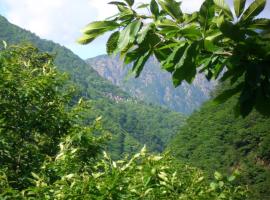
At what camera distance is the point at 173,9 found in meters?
1.58

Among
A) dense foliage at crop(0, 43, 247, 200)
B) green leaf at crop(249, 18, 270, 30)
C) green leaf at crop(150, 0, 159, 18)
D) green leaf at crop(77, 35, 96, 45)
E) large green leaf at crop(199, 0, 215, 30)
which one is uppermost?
green leaf at crop(150, 0, 159, 18)

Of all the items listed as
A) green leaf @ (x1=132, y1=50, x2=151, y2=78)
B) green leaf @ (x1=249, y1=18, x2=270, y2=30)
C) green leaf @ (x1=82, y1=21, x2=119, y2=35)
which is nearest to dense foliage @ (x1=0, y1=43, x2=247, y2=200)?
green leaf @ (x1=132, y1=50, x2=151, y2=78)

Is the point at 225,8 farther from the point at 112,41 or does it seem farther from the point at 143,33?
the point at 112,41

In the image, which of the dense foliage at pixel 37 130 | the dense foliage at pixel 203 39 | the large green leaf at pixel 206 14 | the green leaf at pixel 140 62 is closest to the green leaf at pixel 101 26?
the dense foliage at pixel 203 39

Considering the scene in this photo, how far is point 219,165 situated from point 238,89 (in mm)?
65070

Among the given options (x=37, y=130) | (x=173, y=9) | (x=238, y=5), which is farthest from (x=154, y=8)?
(x=37, y=130)

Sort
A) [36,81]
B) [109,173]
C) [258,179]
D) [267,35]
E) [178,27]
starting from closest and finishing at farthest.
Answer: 1. [267,35]
2. [178,27]
3. [109,173]
4. [36,81]
5. [258,179]

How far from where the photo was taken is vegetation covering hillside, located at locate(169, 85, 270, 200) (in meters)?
58.2

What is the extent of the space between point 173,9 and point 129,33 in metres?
0.19

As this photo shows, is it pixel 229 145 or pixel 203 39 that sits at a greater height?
pixel 203 39

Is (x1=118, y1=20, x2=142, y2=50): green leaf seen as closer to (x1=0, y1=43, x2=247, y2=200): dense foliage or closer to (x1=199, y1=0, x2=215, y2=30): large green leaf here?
(x1=199, y1=0, x2=215, y2=30): large green leaf

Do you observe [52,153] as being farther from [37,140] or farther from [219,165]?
[219,165]


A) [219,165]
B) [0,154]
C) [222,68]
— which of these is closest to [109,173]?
[222,68]

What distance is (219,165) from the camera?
64.9m
